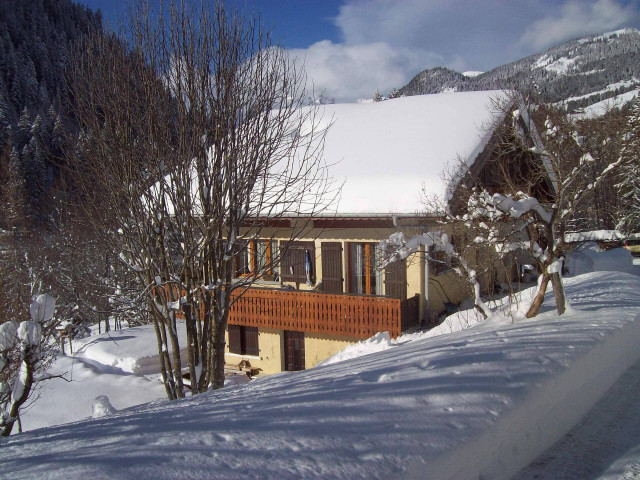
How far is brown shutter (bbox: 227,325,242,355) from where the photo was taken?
51.6ft

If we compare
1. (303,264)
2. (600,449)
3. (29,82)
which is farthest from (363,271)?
(29,82)

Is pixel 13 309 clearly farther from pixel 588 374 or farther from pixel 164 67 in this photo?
pixel 588 374

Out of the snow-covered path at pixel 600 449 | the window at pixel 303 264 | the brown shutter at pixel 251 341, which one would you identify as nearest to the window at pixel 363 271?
the window at pixel 303 264

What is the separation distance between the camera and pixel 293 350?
1466cm

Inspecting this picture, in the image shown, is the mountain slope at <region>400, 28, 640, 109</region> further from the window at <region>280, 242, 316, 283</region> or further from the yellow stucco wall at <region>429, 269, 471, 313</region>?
the window at <region>280, 242, 316, 283</region>

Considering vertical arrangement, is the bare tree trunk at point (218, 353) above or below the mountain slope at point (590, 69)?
below

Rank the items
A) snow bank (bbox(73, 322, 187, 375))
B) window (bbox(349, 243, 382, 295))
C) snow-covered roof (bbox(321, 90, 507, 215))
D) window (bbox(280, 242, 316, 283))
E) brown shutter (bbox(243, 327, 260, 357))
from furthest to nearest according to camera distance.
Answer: snow bank (bbox(73, 322, 187, 375))
brown shutter (bbox(243, 327, 260, 357))
window (bbox(280, 242, 316, 283))
window (bbox(349, 243, 382, 295))
snow-covered roof (bbox(321, 90, 507, 215))

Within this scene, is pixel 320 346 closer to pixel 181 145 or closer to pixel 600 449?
pixel 181 145

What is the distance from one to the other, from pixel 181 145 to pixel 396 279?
7.73 m

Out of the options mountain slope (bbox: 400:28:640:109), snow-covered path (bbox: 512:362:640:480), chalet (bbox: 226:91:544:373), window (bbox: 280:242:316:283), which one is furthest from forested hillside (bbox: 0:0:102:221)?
mountain slope (bbox: 400:28:640:109)

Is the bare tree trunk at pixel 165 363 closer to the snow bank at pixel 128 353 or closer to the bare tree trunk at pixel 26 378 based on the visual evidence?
the bare tree trunk at pixel 26 378

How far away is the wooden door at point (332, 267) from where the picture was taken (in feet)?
46.0

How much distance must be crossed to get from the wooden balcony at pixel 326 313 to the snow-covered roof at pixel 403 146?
7.23 feet

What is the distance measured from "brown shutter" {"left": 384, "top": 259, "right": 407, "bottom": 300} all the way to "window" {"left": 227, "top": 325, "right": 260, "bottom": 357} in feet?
15.1
